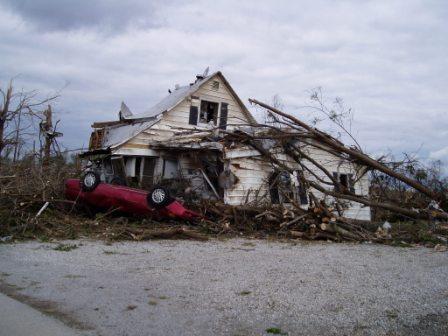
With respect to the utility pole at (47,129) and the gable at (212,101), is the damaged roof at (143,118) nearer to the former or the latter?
the gable at (212,101)

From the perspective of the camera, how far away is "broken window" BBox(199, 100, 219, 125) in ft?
62.4

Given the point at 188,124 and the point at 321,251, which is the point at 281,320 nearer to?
the point at 321,251

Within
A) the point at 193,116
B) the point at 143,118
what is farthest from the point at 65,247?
the point at 193,116

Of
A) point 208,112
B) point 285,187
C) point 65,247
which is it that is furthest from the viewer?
point 208,112

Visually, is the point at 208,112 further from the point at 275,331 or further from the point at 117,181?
the point at 275,331

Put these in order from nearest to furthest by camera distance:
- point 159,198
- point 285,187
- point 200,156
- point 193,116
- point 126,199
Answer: point 159,198 < point 126,199 < point 285,187 < point 200,156 < point 193,116

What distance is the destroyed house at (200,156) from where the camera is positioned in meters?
14.0

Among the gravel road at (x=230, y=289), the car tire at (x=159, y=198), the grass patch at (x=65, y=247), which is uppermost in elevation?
the car tire at (x=159, y=198)

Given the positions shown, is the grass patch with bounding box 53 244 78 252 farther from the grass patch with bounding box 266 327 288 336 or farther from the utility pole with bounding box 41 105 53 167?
the utility pole with bounding box 41 105 53 167

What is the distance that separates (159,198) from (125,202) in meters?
1.04

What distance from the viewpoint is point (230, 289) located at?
5727mm

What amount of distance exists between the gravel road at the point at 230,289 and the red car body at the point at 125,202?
2.70 meters

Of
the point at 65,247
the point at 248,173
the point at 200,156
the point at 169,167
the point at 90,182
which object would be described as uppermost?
the point at 200,156

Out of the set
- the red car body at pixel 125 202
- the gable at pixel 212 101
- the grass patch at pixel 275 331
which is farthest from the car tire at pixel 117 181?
the grass patch at pixel 275 331
